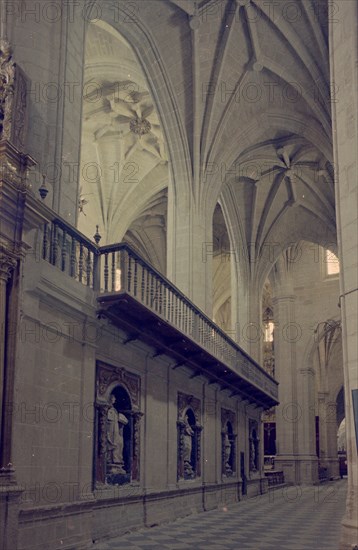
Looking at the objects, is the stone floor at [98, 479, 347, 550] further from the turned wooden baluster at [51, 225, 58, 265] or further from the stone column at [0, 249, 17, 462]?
the turned wooden baluster at [51, 225, 58, 265]

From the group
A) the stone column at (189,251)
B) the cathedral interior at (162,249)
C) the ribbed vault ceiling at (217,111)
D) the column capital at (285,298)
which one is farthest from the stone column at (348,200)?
the column capital at (285,298)

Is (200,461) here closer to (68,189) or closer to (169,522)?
(169,522)

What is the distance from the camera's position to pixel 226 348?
18.2 m

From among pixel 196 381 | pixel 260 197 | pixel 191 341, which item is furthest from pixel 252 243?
pixel 191 341

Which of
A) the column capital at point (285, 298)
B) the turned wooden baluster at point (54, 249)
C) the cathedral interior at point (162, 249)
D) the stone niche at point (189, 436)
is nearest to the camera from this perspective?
the cathedral interior at point (162, 249)

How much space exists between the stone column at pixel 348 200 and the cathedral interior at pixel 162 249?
0.13 ft

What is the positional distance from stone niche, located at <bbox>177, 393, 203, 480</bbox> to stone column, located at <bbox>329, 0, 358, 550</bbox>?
5307 millimetres

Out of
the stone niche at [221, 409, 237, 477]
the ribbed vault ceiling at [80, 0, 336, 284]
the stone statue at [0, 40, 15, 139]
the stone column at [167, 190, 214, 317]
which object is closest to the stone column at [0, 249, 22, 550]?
the stone statue at [0, 40, 15, 139]

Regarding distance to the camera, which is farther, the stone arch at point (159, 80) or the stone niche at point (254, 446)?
the stone niche at point (254, 446)

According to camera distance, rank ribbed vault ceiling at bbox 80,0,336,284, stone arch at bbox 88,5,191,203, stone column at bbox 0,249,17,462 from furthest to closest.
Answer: ribbed vault ceiling at bbox 80,0,336,284
stone arch at bbox 88,5,191,203
stone column at bbox 0,249,17,462

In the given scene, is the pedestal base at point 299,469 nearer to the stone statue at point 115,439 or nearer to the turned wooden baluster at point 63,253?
the stone statue at point 115,439

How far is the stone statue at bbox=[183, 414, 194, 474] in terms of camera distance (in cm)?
1412

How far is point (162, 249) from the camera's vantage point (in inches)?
1205

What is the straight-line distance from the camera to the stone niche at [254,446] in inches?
830
